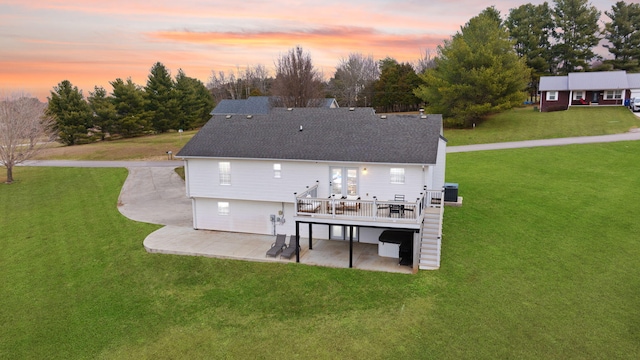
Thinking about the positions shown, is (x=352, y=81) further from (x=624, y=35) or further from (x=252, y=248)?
→ (x=252, y=248)

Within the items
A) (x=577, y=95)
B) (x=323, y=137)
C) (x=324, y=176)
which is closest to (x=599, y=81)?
(x=577, y=95)

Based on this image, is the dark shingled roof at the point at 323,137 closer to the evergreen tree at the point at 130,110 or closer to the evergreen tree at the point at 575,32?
the evergreen tree at the point at 130,110

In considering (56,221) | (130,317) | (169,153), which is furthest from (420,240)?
(169,153)

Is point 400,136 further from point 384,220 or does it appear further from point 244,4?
point 244,4

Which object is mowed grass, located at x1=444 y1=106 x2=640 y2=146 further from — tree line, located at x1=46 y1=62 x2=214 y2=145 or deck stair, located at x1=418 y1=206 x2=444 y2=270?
tree line, located at x1=46 y1=62 x2=214 y2=145

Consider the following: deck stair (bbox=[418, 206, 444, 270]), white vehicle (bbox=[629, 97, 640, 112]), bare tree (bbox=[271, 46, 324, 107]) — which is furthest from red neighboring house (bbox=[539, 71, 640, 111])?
deck stair (bbox=[418, 206, 444, 270])

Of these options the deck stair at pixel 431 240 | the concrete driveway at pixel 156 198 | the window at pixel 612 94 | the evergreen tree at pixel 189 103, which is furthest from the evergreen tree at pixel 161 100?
the window at pixel 612 94
